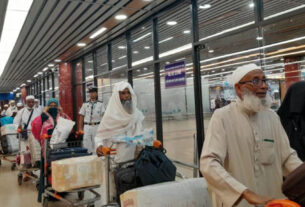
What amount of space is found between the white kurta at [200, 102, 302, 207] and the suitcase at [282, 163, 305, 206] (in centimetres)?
38

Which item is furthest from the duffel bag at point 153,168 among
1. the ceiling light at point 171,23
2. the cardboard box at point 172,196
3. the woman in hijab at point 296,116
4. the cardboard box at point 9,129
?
the cardboard box at point 9,129

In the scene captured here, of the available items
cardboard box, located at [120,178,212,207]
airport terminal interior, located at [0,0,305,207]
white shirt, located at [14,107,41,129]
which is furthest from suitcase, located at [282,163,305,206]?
white shirt, located at [14,107,41,129]

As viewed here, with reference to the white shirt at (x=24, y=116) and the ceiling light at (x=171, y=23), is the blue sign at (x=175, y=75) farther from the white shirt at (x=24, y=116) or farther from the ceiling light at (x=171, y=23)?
the white shirt at (x=24, y=116)

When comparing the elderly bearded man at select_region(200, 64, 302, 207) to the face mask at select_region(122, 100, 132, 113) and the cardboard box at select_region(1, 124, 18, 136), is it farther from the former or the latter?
the cardboard box at select_region(1, 124, 18, 136)

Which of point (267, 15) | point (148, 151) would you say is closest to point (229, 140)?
point (148, 151)

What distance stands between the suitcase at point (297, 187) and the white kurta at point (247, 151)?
383 millimetres

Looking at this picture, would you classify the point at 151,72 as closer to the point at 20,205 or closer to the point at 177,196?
the point at 20,205

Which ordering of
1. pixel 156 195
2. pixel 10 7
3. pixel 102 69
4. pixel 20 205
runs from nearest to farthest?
pixel 156 195 → pixel 20 205 → pixel 10 7 → pixel 102 69

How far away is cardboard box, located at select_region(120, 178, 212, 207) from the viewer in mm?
1726

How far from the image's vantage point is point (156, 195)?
1755mm

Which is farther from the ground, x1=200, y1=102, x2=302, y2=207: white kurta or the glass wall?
the glass wall

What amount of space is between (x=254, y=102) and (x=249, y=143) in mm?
209

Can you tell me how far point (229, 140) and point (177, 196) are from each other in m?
0.50

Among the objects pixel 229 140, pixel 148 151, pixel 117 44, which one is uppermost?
pixel 117 44
